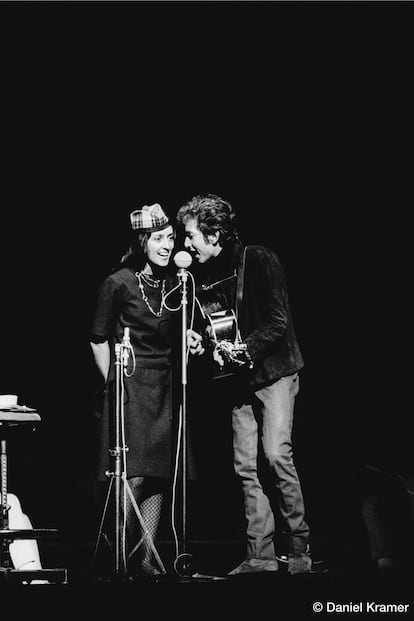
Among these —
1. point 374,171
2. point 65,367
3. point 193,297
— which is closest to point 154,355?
point 193,297

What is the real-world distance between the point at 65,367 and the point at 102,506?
997mm

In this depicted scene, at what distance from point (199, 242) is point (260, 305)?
439mm

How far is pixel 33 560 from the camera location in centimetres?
425

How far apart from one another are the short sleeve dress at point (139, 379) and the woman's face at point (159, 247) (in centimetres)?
14

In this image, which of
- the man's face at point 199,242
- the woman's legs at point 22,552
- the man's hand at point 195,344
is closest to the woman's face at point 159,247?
the man's face at point 199,242

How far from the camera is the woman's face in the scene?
4.41m

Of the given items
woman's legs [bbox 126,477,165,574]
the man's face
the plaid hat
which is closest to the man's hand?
the man's face

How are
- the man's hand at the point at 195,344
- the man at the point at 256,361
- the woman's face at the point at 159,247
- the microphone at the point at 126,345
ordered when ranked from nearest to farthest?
the microphone at the point at 126,345, the man at the point at 256,361, the man's hand at the point at 195,344, the woman's face at the point at 159,247

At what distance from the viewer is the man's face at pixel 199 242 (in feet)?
14.6

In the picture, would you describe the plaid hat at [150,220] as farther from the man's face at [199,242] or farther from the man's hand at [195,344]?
the man's hand at [195,344]

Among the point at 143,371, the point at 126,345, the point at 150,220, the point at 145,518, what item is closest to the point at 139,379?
the point at 143,371

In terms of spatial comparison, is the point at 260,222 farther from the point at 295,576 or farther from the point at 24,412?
the point at 295,576

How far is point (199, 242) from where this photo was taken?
4.46 meters

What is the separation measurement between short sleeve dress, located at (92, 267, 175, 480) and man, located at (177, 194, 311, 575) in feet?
0.66
